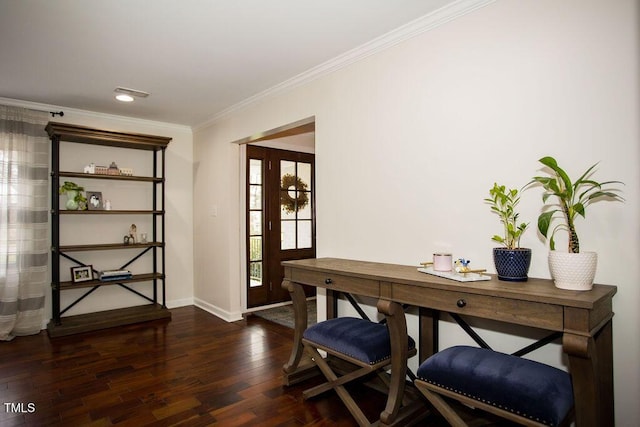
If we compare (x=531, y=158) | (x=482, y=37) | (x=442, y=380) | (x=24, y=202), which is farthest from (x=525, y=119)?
(x=24, y=202)

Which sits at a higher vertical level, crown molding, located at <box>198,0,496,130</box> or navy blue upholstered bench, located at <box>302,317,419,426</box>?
crown molding, located at <box>198,0,496,130</box>

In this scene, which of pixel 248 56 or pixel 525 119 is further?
pixel 248 56

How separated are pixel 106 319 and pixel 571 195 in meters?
4.31

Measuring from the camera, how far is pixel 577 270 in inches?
57.9

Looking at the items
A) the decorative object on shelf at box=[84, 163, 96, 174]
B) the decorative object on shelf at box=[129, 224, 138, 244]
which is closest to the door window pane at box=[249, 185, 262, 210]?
the decorative object on shelf at box=[129, 224, 138, 244]

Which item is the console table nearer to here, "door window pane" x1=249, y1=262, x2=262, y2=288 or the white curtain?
"door window pane" x1=249, y1=262, x2=262, y2=288

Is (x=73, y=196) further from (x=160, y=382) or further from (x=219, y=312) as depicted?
(x=160, y=382)

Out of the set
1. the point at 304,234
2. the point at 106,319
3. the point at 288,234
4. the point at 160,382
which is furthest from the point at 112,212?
the point at 304,234

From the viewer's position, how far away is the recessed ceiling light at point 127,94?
3419 mm

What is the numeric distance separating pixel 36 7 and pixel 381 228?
2.40m

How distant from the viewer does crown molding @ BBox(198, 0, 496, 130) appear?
81.4 inches

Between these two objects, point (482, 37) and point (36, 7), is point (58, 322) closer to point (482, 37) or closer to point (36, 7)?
point (36, 7)

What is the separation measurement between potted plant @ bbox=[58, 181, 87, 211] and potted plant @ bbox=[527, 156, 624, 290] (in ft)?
14.0

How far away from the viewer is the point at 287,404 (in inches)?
90.2
